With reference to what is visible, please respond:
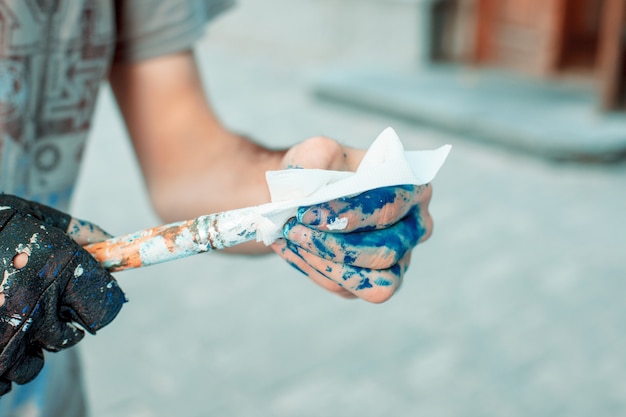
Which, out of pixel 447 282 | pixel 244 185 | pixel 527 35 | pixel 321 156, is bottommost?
pixel 447 282

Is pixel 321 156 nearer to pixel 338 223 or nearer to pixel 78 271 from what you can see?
pixel 338 223

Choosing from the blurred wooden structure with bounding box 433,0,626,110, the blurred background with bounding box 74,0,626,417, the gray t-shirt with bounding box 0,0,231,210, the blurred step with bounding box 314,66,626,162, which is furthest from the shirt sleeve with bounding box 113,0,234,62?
the blurred wooden structure with bounding box 433,0,626,110

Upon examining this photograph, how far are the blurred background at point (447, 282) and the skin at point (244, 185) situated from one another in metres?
0.34

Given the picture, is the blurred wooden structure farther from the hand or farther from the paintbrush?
the paintbrush

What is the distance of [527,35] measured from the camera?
6.65m

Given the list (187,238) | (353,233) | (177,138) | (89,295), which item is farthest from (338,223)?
(177,138)

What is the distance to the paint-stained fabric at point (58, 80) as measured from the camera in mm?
1228

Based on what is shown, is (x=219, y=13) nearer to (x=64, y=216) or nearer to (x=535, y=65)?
(x=64, y=216)

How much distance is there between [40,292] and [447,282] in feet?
9.12

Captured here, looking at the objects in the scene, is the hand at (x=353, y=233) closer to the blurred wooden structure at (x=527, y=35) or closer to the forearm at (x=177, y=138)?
the forearm at (x=177, y=138)

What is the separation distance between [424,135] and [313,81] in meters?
1.36

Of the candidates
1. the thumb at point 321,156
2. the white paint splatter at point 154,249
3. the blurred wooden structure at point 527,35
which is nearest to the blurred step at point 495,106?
the blurred wooden structure at point 527,35

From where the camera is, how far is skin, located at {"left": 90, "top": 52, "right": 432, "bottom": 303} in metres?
1.08

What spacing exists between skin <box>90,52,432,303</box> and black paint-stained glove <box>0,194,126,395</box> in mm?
108
